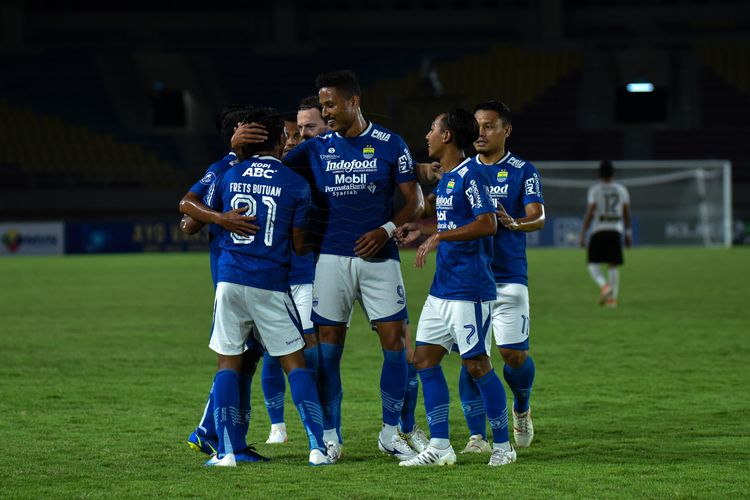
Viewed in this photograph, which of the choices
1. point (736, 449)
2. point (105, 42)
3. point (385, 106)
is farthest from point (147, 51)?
point (736, 449)

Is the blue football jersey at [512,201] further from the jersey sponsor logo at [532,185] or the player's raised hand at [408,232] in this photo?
the player's raised hand at [408,232]

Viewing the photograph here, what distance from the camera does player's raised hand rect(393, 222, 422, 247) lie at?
5.93 m

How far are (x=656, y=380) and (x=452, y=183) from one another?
4053 millimetres

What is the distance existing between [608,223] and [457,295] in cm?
1061

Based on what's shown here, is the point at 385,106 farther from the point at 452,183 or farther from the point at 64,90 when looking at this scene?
the point at 452,183

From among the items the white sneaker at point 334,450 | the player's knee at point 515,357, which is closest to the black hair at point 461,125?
the player's knee at point 515,357

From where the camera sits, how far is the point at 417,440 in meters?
6.44

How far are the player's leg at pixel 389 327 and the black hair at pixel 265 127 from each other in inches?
31.9

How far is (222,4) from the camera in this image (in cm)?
4009

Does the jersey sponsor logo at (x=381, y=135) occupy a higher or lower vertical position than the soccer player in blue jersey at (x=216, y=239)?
higher

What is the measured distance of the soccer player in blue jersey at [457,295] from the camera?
5.82 m

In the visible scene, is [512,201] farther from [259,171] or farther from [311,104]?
[259,171]

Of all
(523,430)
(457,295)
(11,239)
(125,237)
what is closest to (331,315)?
(457,295)

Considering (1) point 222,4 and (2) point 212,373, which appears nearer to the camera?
(2) point 212,373
